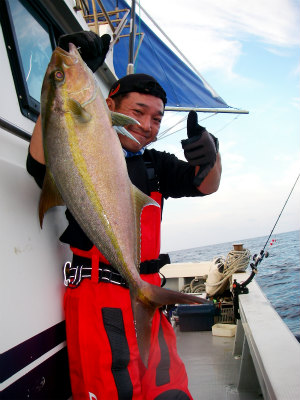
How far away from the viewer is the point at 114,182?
1540 mm

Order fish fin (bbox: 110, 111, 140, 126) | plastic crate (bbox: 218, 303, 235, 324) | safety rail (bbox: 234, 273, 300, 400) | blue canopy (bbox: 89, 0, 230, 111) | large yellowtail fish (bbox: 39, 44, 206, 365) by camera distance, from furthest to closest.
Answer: blue canopy (bbox: 89, 0, 230, 111) < plastic crate (bbox: 218, 303, 235, 324) < safety rail (bbox: 234, 273, 300, 400) < fish fin (bbox: 110, 111, 140, 126) < large yellowtail fish (bbox: 39, 44, 206, 365)

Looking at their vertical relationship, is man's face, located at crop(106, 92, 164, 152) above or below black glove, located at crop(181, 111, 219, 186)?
above

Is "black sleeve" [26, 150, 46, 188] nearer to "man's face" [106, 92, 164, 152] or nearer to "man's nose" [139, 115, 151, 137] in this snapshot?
"man's face" [106, 92, 164, 152]

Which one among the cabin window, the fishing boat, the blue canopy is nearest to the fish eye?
the fishing boat

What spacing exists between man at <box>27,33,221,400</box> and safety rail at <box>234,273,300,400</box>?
1.93 ft

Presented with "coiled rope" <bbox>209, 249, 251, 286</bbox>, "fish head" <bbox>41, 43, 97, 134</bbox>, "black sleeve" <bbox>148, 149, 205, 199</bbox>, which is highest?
"fish head" <bbox>41, 43, 97, 134</bbox>

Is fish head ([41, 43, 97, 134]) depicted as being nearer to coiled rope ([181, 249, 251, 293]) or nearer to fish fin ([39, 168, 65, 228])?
fish fin ([39, 168, 65, 228])

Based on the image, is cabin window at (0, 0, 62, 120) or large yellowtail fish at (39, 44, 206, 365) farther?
cabin window at (0, 0, 62, 120)

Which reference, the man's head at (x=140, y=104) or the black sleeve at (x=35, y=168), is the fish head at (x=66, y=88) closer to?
the black sleeve at (x=35, y=168)

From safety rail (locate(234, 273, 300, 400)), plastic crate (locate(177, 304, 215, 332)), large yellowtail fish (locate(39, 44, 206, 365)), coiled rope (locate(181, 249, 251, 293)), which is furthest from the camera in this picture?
coiled rope (locate(181, 249, 251, 293))

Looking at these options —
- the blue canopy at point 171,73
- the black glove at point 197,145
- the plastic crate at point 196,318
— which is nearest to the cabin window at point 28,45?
the black glove at point 197,145

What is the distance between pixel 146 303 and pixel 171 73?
1062cm

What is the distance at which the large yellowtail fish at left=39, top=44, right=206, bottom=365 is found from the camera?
1.47 m

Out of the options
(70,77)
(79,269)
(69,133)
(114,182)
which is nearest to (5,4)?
(70,77)
